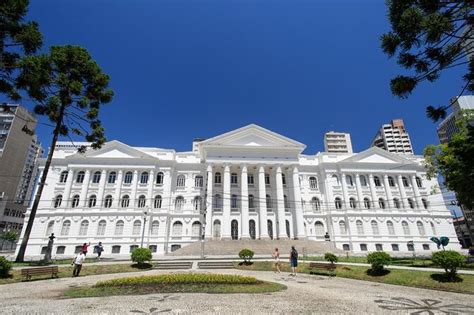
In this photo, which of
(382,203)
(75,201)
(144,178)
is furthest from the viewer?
(382,203)

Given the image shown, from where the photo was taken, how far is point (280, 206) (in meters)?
35.4

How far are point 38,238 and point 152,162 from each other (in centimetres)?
1748

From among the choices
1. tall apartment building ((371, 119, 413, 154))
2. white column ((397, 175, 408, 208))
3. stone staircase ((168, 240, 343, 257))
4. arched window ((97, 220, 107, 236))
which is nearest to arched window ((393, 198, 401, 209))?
white column ((397, 175, 408, 208))

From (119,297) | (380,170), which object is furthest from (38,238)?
(380,170)

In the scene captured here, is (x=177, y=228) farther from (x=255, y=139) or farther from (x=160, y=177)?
(x=255, y=139)

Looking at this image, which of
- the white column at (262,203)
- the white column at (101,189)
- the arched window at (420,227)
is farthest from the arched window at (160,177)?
the arched window at (420,227)

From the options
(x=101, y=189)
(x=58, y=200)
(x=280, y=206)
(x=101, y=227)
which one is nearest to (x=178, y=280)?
(x=280, y=206)

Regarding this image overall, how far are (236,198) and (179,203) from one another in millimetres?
8979

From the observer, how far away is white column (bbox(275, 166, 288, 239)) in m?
33.5

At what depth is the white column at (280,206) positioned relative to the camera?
33.5 meters

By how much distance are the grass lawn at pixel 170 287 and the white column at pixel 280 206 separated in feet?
76.5

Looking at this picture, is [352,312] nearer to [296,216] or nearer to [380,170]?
[296,216]

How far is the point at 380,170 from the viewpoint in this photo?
39.5m

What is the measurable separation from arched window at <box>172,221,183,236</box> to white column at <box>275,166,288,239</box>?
14441mm
